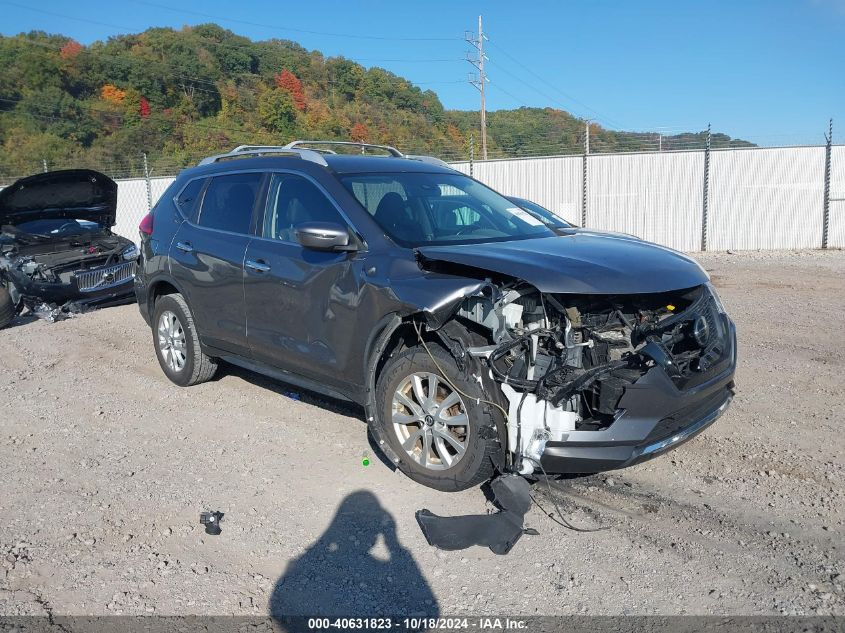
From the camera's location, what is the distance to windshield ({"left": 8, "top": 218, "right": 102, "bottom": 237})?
1037 centimetres

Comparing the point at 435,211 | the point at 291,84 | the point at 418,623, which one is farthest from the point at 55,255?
the point at 291,84

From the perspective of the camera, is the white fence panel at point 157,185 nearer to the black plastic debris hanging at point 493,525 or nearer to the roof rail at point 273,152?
the roof rail at point 273,152

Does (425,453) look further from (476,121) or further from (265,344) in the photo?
(476,121)

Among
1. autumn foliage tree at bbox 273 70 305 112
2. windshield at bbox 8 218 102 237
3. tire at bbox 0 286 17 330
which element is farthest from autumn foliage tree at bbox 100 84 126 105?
tire at bbox 0 286 17 330

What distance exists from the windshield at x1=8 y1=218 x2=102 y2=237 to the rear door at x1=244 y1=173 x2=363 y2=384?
6.85m

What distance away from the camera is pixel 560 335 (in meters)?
3.73

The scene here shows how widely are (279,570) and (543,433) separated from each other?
1.46 m

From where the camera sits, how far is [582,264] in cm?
377

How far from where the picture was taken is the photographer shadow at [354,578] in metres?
3.05

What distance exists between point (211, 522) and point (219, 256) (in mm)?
2343

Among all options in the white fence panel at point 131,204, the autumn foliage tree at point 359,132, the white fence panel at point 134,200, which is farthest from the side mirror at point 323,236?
the autumn foliage tree at point 359,132

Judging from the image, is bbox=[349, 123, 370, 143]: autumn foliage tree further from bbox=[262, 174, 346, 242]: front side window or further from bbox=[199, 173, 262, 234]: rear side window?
bbox=[262, 174, 346, 242]: front side window

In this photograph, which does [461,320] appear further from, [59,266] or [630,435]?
[59,266]

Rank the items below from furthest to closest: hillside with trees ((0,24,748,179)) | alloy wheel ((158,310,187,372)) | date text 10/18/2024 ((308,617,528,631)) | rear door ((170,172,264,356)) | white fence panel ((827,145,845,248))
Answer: hillside with trees ((0,24,748,179))
white fence panel ((827,145,845,248))
alloy wheel ((158,310,187,372))
rear door ((170,172,264,356))
date text 10/18/2024 ((308,617,528,631))
